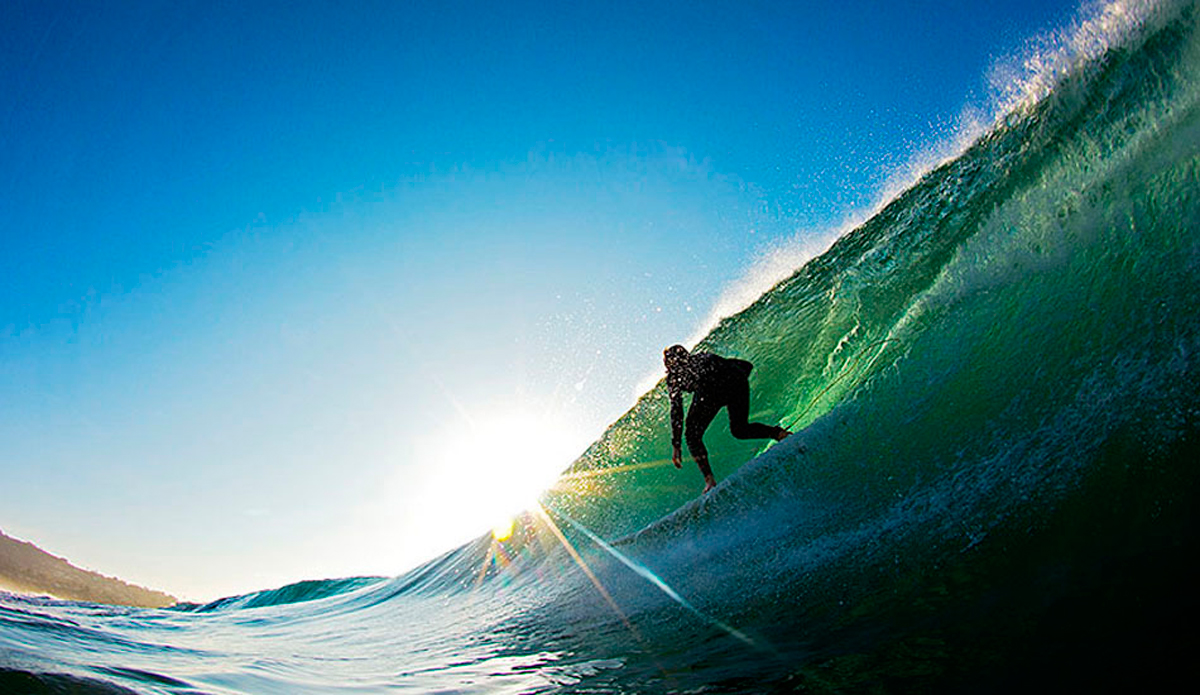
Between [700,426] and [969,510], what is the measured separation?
2.23 m

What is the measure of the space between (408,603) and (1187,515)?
751 cm

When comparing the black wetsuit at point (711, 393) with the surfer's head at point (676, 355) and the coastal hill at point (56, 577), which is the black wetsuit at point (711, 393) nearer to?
the surfer's head at point (676, 355)

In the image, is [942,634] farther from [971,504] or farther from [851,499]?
[851,499]

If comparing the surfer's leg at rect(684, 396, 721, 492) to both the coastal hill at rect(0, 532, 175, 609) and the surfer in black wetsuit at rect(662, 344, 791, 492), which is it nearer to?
the surfer in black wetsuit at rect(662, 344, 791, 492)

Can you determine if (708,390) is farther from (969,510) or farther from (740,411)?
(969,510)

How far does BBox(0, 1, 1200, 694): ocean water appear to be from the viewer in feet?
6.04

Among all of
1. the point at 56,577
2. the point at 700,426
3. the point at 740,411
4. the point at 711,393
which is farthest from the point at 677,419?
the point at 56,577

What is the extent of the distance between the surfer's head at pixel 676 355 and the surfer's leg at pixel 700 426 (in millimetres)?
305

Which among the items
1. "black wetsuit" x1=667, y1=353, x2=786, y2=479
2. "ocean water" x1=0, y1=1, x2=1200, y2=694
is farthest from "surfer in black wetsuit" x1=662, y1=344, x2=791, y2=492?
"ocean water" x1=0, y1=1, x2=1200, y2=694

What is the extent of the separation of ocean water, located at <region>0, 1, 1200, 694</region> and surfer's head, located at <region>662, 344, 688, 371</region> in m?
1.10

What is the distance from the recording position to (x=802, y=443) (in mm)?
3516

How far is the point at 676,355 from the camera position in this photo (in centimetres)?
457

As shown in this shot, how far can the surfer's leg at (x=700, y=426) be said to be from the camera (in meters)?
4.50

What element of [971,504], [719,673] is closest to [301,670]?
[719,673]
